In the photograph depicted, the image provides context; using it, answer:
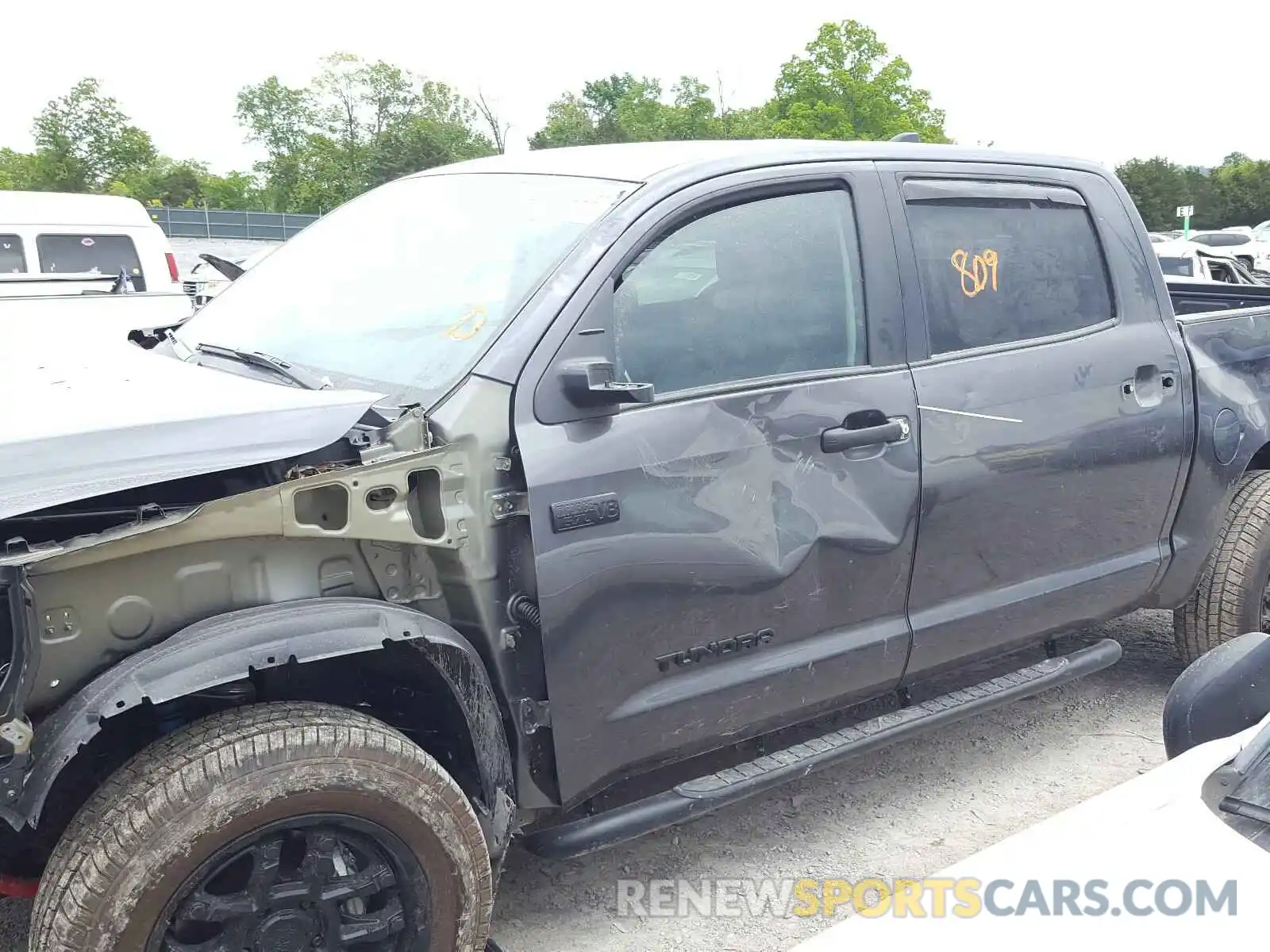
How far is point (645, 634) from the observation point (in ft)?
8.79

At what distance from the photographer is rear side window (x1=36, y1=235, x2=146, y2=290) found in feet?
33.9

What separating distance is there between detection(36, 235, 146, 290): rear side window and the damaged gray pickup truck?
7.80 m

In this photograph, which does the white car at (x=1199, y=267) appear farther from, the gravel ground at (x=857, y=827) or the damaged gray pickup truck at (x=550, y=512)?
the damaged gray pickup truck at (x=550, y=512)

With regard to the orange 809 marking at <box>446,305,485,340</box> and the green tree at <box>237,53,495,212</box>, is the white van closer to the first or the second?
the orange 809 marking at <box>446,305,485,340</box>

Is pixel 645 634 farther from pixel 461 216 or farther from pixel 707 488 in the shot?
pixel 461 216

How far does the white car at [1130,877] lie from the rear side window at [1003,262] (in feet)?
5.26

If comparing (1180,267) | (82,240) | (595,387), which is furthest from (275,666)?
(1180,267)

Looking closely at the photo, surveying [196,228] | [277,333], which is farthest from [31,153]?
[277,333]

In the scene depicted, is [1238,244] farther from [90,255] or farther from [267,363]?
[267,363]

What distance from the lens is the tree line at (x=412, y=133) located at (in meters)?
57.3

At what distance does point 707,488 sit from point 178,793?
1.30 metres

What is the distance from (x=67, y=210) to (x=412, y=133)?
53.1 metres

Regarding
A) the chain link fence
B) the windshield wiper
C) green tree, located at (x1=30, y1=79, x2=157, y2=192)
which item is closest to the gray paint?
the windshield wiper

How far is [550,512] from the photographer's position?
98.3 inches
